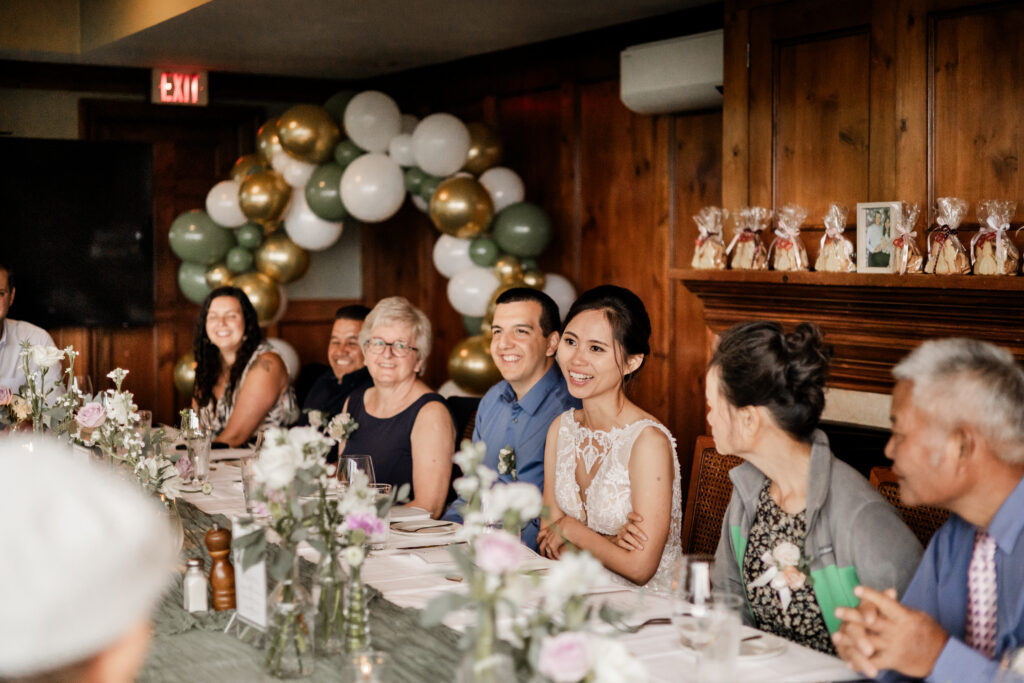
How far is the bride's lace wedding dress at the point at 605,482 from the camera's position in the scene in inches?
112

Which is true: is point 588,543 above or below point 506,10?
below

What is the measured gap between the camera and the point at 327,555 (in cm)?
188

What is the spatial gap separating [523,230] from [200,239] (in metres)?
2.07

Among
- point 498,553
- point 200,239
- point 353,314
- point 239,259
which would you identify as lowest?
point 498,553

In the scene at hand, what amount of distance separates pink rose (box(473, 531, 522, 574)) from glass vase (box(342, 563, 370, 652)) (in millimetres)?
674

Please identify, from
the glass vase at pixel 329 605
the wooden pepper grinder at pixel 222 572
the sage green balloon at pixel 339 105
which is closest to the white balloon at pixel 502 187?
the sage green balloon at pixel 339 105

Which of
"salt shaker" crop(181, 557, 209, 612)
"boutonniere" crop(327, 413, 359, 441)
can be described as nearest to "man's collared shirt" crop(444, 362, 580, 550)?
"boutonniere" crop(327, 413, 359, 441)

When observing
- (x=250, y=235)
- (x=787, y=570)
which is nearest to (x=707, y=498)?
(x=787, y=570)

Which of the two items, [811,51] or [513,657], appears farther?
[811,51]

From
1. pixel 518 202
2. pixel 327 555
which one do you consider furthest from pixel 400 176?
pixel 327 555

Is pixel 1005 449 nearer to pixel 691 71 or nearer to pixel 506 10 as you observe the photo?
pixel 691 71

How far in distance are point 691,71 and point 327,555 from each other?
11.2 feet

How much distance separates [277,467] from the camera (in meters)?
1.79

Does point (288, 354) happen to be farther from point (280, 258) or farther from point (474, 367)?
point (474, 367)
